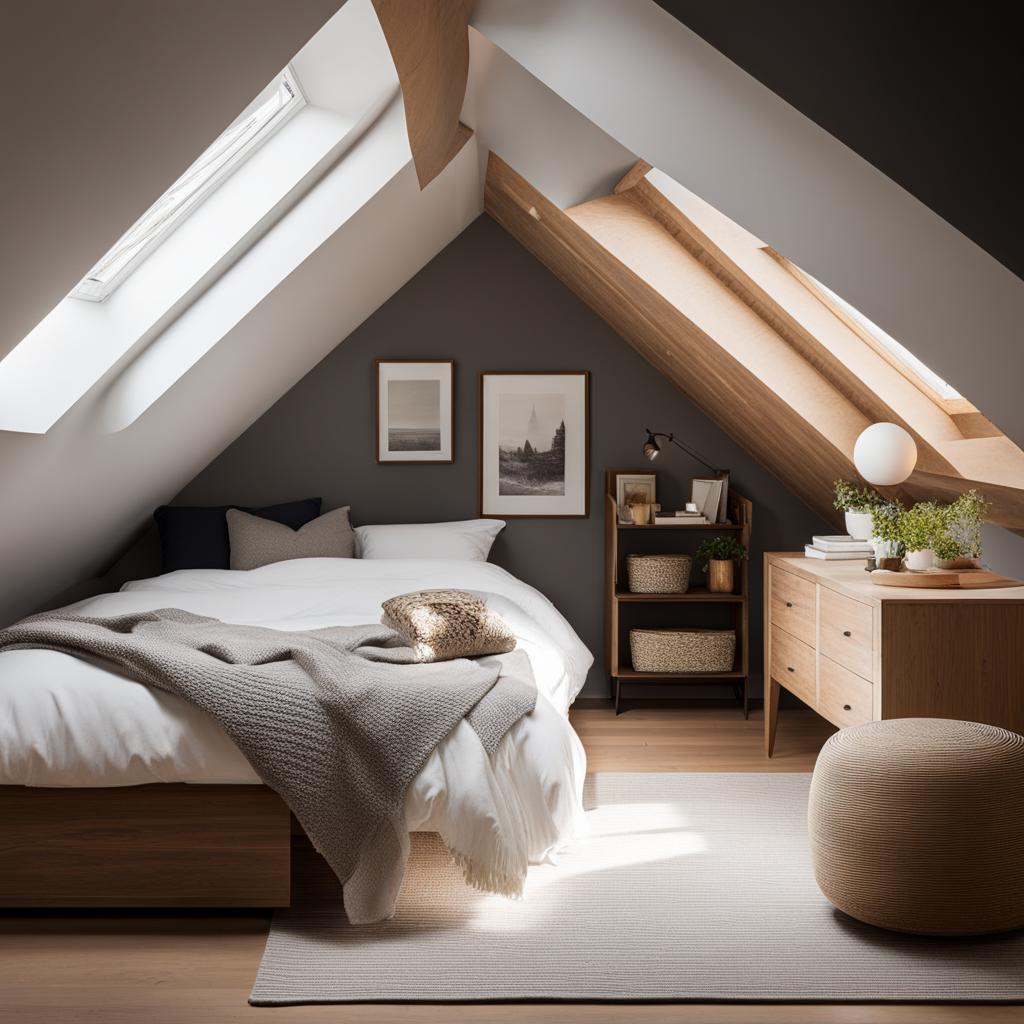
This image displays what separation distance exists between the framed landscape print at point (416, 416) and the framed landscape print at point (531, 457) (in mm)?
171

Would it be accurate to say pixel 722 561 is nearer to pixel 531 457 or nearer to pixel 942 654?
pixel 531 457

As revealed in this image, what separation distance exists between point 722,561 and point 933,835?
2413 millimetres

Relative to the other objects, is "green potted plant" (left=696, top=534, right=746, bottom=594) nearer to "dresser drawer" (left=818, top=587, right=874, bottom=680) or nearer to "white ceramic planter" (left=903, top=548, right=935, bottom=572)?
"dresser drawer" (left=818, top=587, right=874, bottom=680)

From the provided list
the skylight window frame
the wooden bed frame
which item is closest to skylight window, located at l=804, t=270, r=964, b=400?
the skylight window frame

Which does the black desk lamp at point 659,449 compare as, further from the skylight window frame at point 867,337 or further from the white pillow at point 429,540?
the skylight window frame at point 867,337

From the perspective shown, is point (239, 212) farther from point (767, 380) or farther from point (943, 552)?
point (943, 552)

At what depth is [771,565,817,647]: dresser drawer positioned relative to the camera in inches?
138

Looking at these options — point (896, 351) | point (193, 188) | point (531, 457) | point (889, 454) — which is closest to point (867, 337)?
point (896, 351)

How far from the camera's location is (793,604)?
3717 millimetres

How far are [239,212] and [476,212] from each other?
1.83m

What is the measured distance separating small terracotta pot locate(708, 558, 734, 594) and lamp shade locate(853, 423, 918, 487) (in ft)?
4.84

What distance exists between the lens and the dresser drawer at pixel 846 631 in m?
2.93

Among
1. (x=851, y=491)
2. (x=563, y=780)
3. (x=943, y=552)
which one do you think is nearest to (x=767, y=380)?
(x=851, y=491)

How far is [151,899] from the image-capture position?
249 cm
